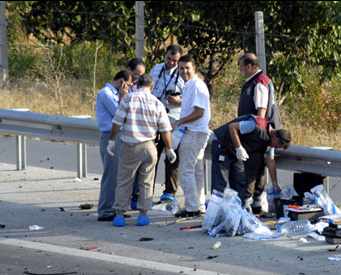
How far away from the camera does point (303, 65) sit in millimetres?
18016

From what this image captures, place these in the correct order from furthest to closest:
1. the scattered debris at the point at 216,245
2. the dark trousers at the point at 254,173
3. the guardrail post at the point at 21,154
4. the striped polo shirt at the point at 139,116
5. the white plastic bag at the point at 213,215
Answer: the guardrail post at the point at 21,154 < the dark trousers at the point at 254,173 < the striped polo shirt at the point at 139,116 < the white plastic bag at the point at 213,215 < the scattered debris at the point at 216,245

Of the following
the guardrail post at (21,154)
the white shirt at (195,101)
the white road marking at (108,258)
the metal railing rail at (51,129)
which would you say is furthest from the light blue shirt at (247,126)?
the guardrail post at (21,154)

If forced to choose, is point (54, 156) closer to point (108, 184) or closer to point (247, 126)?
point (108, 184)

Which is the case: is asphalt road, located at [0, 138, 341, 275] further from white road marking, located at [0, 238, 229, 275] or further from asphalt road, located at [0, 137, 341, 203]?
asphalt road, located at [0, 137, 341, 203]

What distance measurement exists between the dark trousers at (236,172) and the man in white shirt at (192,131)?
18cm

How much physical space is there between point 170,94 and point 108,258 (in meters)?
2.71

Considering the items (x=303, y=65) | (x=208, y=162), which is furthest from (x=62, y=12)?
(x=208, y=162)

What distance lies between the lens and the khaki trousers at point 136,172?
11016 mm

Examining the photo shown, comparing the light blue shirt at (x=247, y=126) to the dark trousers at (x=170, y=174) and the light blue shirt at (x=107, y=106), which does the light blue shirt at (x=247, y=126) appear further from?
the light blue shirt at (x=107, y=106)

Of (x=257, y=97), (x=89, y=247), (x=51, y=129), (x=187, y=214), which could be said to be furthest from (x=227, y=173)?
(x=51, y=129)

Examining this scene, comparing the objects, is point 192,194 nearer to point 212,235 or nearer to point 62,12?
point 212,235

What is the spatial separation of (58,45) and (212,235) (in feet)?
40.7

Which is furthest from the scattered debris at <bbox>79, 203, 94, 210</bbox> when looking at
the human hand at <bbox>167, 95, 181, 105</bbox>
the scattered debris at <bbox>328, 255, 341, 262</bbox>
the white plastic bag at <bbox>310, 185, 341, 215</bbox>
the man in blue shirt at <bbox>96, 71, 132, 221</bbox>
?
the scattered debris at <bbox>328, 255, 341, 262</bbox>

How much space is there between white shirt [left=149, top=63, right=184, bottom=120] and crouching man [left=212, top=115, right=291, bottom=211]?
2.77 ft
